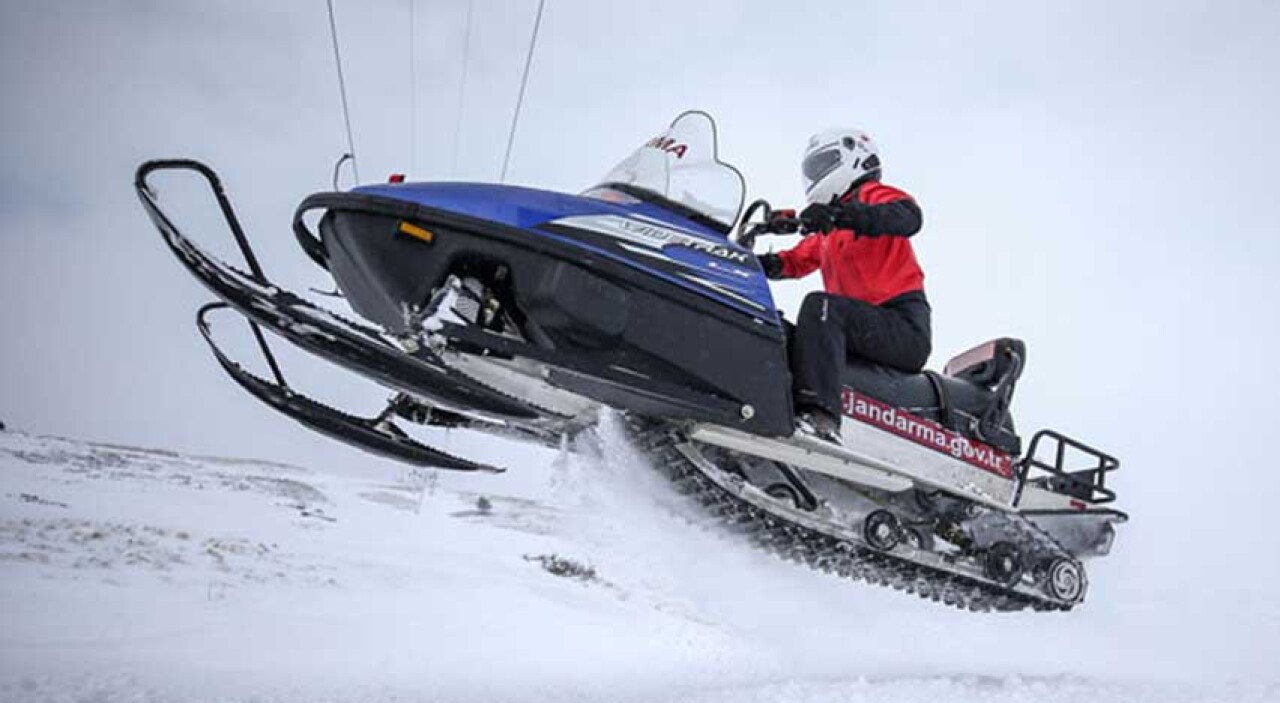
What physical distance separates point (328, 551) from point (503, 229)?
3.26 metres

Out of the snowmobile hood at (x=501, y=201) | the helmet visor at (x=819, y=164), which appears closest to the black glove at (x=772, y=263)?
the helmet visor at (x=819, y=164)

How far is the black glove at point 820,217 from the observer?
332 cm

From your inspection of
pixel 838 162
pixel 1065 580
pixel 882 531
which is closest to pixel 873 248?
pixel 838 162

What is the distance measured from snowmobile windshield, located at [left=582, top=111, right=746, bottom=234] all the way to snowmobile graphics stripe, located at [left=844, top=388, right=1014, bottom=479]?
1.04 m

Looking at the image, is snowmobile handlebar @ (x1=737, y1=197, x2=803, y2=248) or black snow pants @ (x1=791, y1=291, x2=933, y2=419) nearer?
black snow pants @ (x1=791, y1=291, x2=933, y2=419)

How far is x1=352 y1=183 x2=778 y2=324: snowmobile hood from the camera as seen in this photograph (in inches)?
103

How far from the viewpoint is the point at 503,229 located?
257cm

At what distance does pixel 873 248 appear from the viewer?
3861 millimetres

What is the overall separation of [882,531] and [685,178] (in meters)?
1.85

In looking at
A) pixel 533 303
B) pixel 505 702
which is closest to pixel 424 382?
pixel 533 303

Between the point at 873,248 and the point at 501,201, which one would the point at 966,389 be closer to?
the point at 873,248

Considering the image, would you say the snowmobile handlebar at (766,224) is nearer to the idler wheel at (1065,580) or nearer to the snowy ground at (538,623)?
the snowy ground at (538,623)

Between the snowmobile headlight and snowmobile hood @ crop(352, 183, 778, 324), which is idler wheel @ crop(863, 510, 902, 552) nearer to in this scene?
snowmobile hood @ crop(352, 183, 778, 324)

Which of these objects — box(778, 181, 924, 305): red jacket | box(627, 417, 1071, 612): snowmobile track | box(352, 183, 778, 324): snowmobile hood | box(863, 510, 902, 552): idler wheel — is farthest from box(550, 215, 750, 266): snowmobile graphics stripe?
box(863, 510, 902, 552): idler wheel
